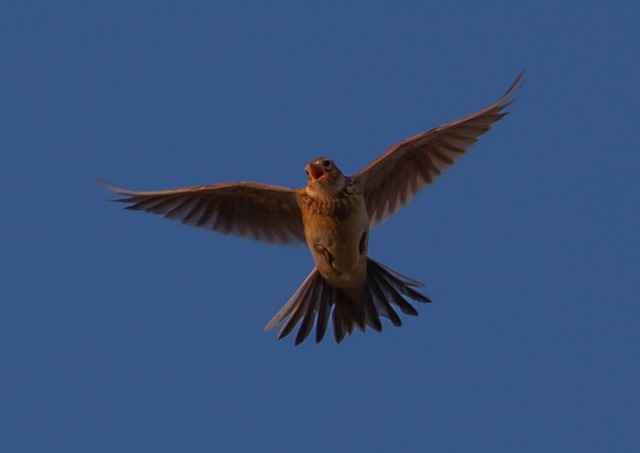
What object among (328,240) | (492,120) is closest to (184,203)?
(328,240)

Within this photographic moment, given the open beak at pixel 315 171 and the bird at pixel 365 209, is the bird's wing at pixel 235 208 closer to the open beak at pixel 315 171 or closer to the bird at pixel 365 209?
the bird at pixel 365 209

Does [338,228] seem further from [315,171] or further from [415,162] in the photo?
[415,162]

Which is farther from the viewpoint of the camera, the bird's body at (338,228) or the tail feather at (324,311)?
the tail feather at (324,311)

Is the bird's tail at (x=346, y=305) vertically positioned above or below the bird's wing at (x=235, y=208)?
below

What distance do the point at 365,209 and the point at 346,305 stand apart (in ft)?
3.44

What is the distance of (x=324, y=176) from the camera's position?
1283 centimetres

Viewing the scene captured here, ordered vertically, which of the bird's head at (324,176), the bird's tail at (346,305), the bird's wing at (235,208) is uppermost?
the bird's wing at (235,208)

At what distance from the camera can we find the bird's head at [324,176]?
12.8 m

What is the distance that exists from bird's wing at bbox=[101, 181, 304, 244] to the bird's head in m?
0.80

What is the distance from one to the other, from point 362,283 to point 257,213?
1.16 m

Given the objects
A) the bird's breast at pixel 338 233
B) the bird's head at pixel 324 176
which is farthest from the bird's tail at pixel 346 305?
the bird's head at pixel 324 176

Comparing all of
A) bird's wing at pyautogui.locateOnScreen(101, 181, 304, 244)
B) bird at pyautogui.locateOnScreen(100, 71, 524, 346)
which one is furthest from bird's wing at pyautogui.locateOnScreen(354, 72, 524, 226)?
bird's wing at pyautogui.locateOnScreen(101, 181, 304, 244)

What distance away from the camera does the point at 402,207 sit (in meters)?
13.9

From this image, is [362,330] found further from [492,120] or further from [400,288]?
[492,120]
